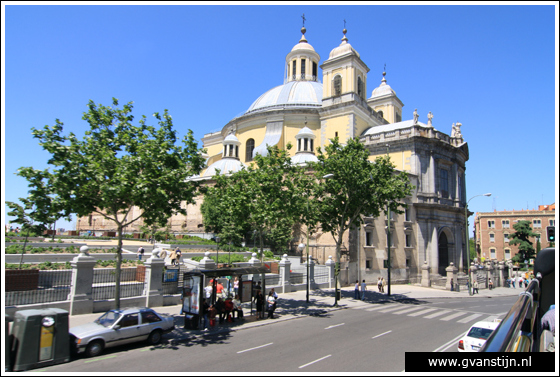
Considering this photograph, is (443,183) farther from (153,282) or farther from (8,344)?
(8,344)

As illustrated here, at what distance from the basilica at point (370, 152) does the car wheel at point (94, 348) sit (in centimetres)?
2418

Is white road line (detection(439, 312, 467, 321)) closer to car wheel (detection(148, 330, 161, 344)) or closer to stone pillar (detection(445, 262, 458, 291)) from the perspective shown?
car wheel (detection(148, 330, 161, 344))

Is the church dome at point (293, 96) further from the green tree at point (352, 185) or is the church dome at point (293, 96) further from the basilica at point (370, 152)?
the green tree at point (352, 185)

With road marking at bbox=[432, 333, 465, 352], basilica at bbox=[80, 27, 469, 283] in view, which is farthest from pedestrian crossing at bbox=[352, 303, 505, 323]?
basilica at bbox=[80, 27, 469, 283]

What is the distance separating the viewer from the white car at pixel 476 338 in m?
11.0

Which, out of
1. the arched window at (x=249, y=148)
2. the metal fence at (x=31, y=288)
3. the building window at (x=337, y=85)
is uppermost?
the building window at (x=337, y=85)

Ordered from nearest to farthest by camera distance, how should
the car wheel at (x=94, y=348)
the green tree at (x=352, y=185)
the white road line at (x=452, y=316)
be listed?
the car wheel at (x=94, y=348) < the white road line at (x=452, y=316) < the green tree at (x=352, y=185)

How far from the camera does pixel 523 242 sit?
62.3 m

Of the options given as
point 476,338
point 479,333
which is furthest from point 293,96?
point 476,338

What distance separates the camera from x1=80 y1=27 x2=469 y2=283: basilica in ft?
122

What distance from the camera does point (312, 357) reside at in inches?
440

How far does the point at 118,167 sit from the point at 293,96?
44.1 metres

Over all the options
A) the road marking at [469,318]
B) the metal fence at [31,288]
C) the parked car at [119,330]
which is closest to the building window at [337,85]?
the road marking at [469,318]

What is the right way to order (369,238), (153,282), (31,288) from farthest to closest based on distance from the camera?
(369,238) → (153,282) → (31,288)
